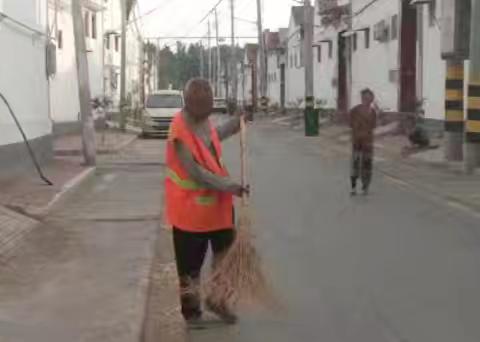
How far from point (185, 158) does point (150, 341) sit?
1.36 m

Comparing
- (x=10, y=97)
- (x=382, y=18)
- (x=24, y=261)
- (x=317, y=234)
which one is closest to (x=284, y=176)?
(x=10, y=97)

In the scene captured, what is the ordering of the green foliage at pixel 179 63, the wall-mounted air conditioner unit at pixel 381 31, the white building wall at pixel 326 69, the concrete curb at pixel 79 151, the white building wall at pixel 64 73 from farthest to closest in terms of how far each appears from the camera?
1. the green foliage at pixel 179 63
2. the white building wall at pixel 326 69
3. the wall-mounted air conditioner unit at pixel 381 31
4. the white building wall at pixel 64 73
5. the concrete curb at pixel 79 151

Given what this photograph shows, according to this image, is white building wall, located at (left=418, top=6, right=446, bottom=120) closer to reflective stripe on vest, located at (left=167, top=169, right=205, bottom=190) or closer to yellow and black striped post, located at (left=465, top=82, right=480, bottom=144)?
yellow and black striped post, located at (left=465, top=82, right=480, bottom=144)

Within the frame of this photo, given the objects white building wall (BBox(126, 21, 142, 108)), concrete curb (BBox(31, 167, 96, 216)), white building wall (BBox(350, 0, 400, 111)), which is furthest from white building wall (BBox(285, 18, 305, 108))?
concrete curb (BBox(31, 167, 96, 216))

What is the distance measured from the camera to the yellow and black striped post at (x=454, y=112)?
20828 millimetres

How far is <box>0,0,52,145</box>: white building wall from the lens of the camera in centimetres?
1675

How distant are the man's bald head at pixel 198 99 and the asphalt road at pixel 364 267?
1641mm

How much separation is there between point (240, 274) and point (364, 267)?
9.42 ft

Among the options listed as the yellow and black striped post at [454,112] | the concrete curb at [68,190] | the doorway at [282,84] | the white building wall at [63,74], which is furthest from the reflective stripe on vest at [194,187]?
the doorway at [282,84]

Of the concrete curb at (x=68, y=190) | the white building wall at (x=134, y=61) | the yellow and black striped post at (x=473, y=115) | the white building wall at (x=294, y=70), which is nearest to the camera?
the concrete curb at (x=68, y=190)

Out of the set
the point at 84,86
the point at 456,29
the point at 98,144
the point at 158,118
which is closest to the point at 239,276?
the point at 84,86

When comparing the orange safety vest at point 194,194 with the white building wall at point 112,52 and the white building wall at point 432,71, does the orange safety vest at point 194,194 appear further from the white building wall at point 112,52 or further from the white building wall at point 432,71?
the white building wall at point 112,52

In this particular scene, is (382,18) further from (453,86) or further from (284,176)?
(284,176)

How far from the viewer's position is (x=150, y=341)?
6672 millimetres
